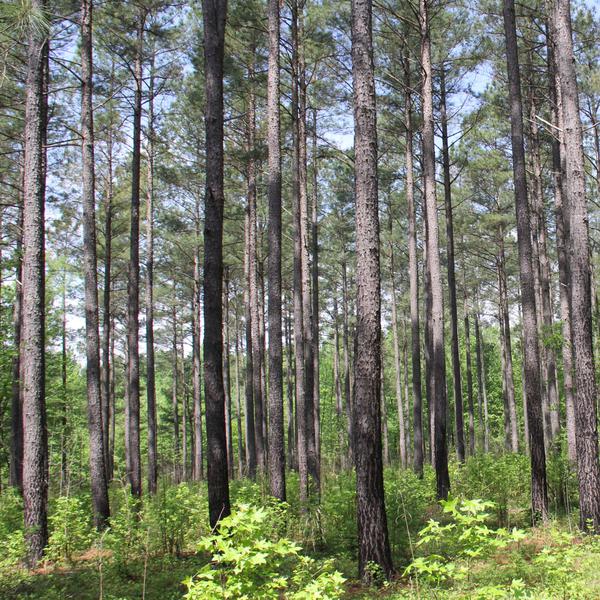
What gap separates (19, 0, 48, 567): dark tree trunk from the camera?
8.05m

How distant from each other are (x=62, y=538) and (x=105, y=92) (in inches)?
452

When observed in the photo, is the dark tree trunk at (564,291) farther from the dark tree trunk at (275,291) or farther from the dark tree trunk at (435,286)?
the dark tree trunk at (275,291)

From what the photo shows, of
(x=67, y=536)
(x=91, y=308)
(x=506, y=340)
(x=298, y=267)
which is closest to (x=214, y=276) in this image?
(x=91, y=308)

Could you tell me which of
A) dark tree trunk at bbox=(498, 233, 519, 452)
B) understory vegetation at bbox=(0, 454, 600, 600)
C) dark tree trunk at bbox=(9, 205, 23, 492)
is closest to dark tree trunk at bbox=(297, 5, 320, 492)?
understory vegetation at bbox=(0, 454, 600, 600)

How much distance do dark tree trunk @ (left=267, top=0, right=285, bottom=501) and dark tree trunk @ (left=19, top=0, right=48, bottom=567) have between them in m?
3.91

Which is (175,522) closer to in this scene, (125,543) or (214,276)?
(125,543)

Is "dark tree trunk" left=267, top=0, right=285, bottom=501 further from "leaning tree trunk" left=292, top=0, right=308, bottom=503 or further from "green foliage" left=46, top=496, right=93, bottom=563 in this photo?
"green foliage" left=46, top=496, right=93, bottom=563

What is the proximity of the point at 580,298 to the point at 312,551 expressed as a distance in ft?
18.3

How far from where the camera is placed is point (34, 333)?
324 inches

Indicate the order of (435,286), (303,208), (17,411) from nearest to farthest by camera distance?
(435,286), (303,208), (17,411)

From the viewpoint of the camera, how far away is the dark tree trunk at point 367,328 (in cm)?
581

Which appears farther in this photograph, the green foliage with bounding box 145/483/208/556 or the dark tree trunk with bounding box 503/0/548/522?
the dark tree trunk with bounding box 503/0/548/522

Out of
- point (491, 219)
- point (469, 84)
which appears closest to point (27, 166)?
point (469, 84)

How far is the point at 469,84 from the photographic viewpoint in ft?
49.8
